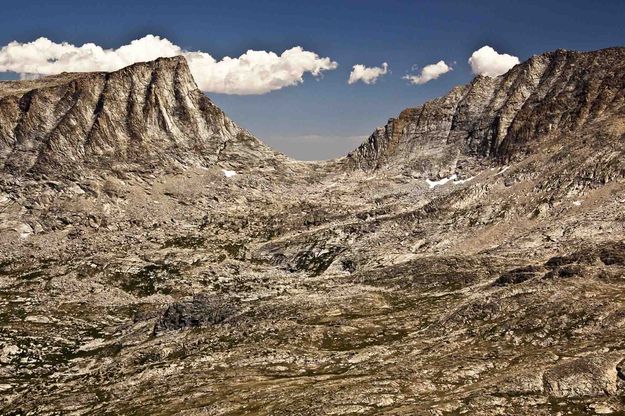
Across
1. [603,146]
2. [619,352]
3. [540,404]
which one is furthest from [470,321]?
[603,146]

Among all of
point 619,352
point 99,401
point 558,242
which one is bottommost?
point 99,401

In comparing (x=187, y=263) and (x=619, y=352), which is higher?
(x=187, y=263)

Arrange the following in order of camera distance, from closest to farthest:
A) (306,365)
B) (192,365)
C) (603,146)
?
(306,365), (192,365), (603,146)

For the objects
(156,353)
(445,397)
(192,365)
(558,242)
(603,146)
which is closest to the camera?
(445,397)

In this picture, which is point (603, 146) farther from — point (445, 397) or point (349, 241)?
point (445, 397)

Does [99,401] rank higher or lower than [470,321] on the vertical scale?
lower

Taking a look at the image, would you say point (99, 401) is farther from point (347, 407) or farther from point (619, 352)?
point (619, 352)

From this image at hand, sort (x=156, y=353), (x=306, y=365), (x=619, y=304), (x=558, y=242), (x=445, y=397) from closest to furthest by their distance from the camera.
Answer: (x=445, y=397) → (x=619, y=304) → (x=306, y=365) → (x=156, y=353) → (x=558, y=242)

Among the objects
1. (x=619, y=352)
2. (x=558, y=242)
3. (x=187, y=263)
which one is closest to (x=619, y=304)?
(x=619, y=352)

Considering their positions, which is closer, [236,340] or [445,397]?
[445,397]
